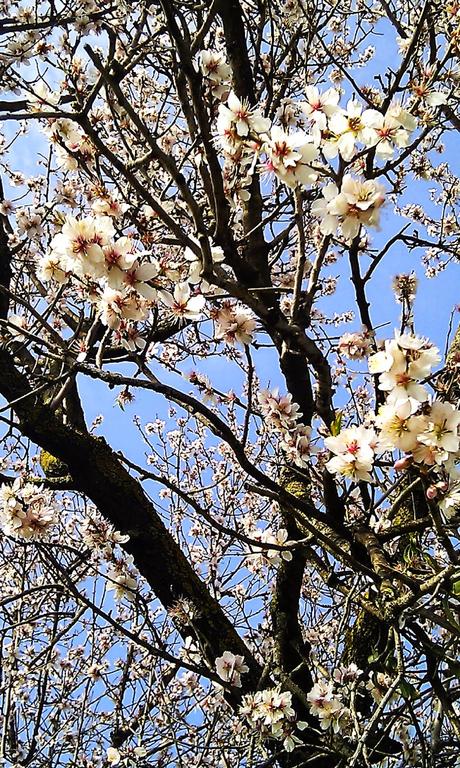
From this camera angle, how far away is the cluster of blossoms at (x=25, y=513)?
2309mm

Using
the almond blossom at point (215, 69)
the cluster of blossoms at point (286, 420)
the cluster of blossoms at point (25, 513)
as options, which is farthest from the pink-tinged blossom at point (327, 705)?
the almond blossom at point (215, 69)

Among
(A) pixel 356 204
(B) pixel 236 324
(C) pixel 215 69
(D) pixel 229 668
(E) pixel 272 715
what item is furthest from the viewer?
(D) pixel 229 668

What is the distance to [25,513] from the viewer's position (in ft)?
7.62

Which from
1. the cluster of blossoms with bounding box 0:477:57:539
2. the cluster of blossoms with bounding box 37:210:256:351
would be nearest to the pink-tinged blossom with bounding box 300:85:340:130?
the cluster of blossoms with bounding box 37:210:256:351

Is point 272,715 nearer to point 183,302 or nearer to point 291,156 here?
point 183,302

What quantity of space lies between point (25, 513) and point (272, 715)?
112 centimetres

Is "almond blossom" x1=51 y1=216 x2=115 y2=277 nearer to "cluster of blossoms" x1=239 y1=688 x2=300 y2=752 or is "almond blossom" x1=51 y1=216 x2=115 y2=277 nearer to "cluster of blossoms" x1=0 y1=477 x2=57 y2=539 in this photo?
"cluster of blossoms" x1=0 y1=477 x2=57 y2=539

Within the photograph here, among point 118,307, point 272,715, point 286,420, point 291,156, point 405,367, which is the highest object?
point 286,420

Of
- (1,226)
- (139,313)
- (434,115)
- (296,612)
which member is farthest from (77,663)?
(434,115)

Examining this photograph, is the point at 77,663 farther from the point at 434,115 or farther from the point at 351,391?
the point at 434,115

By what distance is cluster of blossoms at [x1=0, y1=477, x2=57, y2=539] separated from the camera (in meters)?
2.31

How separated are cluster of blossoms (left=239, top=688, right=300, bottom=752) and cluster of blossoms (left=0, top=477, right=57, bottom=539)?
964 mm

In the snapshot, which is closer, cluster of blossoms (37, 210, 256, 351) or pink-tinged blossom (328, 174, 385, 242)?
pink-tinged blossom (328, 174, 385, 242)

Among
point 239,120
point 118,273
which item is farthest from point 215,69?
point 118,273
